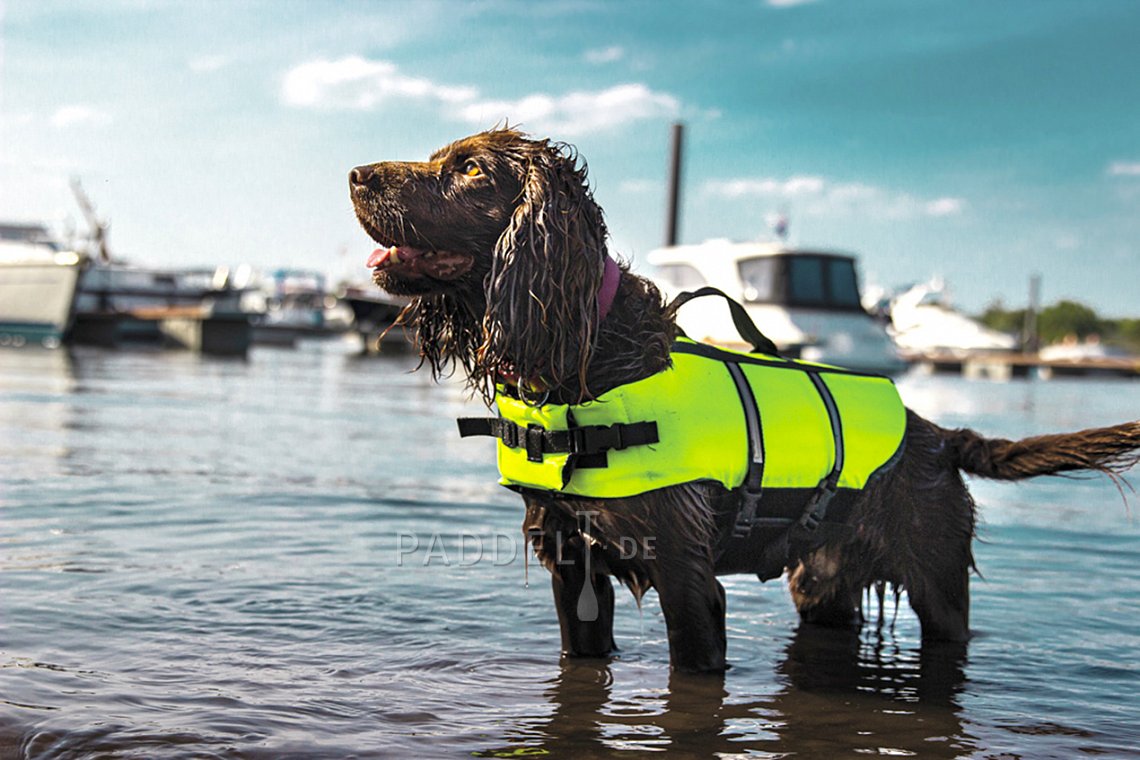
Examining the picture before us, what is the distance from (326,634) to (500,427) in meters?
1.29

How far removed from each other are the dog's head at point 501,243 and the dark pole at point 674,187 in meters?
26.8

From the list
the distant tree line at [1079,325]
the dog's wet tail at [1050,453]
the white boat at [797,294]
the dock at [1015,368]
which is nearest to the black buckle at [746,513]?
the dog's wet tail at [1050,453]

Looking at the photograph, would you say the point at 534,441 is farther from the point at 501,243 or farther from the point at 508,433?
the point at 501,243

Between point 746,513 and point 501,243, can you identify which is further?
point 746,513

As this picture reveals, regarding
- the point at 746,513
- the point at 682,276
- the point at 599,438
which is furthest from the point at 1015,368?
the point at 599,438

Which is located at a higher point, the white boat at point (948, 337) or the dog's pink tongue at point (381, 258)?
the white boat at point (948, 337)

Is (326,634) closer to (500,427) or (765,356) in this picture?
(500,427)

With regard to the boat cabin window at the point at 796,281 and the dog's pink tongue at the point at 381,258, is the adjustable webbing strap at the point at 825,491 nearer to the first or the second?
the dog's pink tongue at the point at 381,258

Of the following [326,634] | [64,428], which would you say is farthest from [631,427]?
[64,428]

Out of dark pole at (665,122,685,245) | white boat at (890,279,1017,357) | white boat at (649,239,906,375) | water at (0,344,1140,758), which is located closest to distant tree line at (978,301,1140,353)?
white boat at (890,279,1017,357)

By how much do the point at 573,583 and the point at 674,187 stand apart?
2678 centimetres

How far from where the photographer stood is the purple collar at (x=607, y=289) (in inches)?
157

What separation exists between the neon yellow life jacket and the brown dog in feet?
0.25

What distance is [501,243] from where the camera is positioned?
3861 mm
